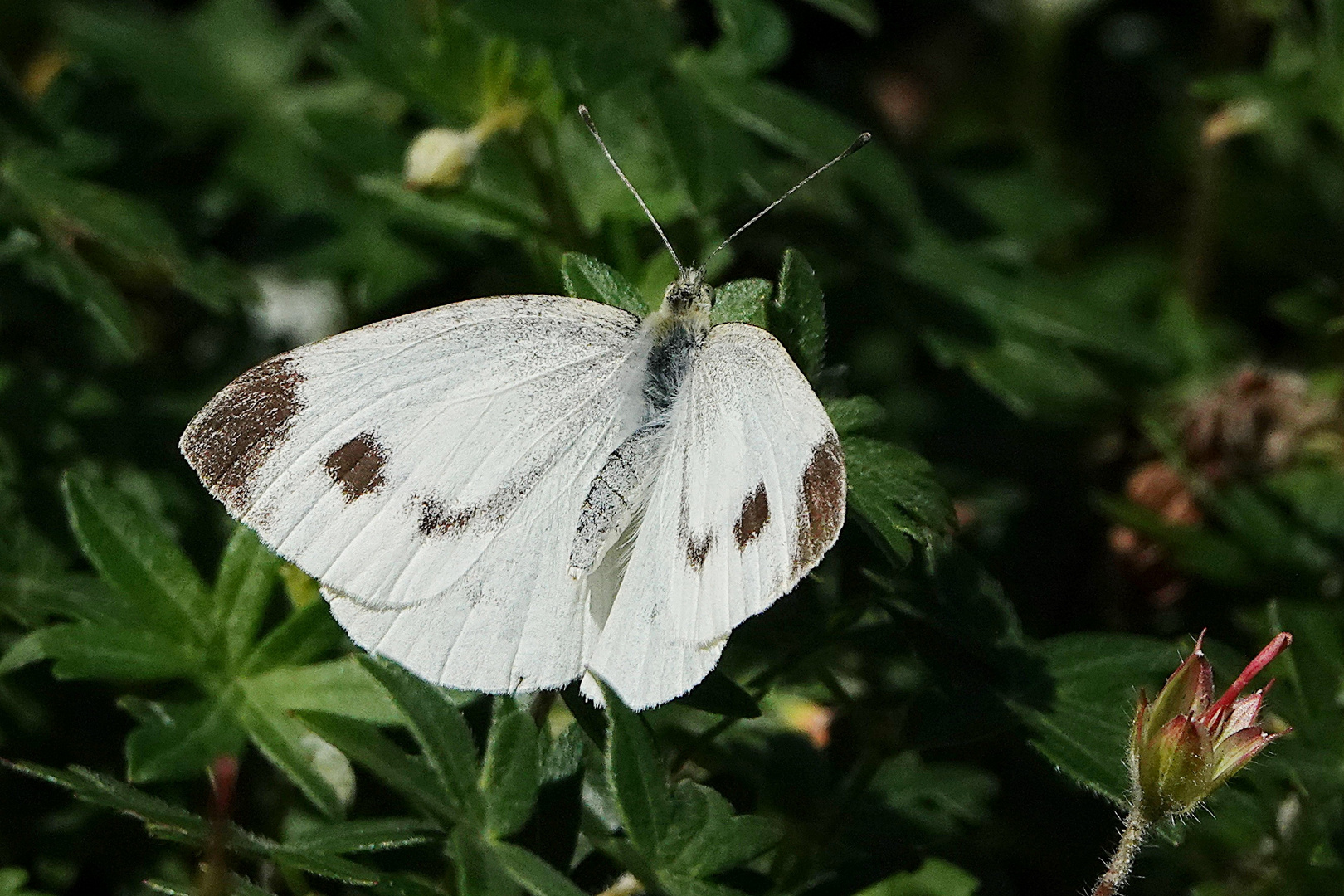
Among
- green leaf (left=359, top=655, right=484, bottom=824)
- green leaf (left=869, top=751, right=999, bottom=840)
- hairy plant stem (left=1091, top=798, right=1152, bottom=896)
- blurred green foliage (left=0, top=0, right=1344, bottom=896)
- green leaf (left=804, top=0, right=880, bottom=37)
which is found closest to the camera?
hairy plant stem (left=1091, top=798, right=1152, bottom=896)

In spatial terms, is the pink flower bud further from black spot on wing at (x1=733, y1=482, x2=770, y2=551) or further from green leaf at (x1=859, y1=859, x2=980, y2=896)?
green leaf at (x1=859, y1=859, x2=980, y2=896)

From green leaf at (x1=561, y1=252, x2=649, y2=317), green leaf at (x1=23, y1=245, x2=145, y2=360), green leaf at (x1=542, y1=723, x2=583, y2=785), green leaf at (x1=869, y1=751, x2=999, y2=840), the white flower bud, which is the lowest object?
green leaf at (x1=869, y1=751, x2=999, y2=840)

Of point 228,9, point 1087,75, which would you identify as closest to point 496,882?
point 228,9

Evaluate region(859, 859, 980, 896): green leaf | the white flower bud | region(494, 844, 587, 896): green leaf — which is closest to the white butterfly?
region(494, 844, 587, 896): green leaf

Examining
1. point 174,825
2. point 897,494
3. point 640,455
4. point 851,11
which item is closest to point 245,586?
point 174,825

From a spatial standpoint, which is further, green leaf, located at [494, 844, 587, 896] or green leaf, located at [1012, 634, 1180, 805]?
green leaf, located at [1012, 634, 1180, 805]

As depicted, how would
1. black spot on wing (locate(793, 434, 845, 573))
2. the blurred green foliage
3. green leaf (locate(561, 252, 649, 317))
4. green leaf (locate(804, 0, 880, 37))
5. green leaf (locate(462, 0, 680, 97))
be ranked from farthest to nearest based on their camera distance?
green leaf (locate(804, 0, 880, 37)) → green leaf (locate(462, 0, 680, 97)) → green leaf (locate(561, 252, 649, 317)) → the blurred green foliage → black spot on wing (locate(793, 434, 845, 573))

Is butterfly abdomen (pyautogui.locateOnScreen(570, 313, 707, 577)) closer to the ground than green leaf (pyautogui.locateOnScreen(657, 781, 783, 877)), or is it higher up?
higher up
